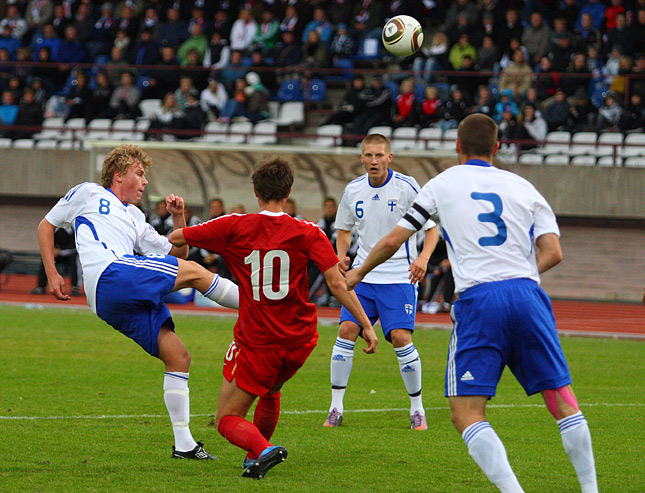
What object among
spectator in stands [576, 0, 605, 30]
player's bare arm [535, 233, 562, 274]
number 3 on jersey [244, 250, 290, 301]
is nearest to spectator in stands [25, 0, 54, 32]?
spectator in stands [576, 0, 605, 30]

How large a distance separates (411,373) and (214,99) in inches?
644

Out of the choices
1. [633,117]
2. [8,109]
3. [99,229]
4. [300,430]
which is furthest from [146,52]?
[99,229]

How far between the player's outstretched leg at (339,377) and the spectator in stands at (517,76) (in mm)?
13740

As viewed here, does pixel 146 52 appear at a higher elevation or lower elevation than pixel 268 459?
higher

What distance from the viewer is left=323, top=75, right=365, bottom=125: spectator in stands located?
2142 centimetres

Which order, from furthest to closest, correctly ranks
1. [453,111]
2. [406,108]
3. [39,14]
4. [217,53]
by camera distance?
[39,14] → [217,53] → [406,108] → [453,111]

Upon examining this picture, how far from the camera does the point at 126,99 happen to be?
2353 cm

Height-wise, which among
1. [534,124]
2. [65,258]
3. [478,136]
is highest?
[478,136]

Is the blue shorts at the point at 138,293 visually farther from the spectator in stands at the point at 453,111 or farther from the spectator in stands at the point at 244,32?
the spectator in stands at the point at 244,32

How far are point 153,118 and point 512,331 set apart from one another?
1913 cm

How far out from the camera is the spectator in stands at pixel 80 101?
2383 cm

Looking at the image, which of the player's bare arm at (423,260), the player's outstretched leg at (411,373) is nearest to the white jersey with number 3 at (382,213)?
the player's bare arm at (423,260)

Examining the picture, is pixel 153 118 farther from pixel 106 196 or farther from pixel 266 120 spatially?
pixel 106 196

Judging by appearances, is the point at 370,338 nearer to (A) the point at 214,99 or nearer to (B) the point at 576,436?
(B) the point at 576,436
